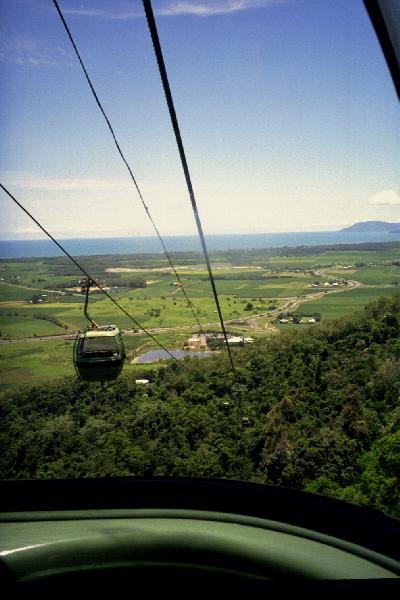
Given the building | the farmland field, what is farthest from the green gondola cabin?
the building

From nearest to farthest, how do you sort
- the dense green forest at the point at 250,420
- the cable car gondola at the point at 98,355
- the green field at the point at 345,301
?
the cable car gondola at the point at 98,355, the dense green forest at the point at 250,420, the green field at the point at 345,301

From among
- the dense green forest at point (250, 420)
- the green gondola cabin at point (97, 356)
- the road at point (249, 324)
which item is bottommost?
the dense green forest at point (250, 420)

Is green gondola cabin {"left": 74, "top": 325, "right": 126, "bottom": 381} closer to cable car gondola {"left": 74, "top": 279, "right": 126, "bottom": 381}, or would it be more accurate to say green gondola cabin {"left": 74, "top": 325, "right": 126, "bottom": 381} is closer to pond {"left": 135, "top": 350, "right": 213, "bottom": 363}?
cable car gondola {"left": 74, "top": 279, "right": 126, "bottom": 381}

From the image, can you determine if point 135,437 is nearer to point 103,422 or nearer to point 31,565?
point 103,422

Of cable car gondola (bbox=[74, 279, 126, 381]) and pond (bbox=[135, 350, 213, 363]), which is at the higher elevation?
cable car gondola (bbox=[74, 279, 126, 381])

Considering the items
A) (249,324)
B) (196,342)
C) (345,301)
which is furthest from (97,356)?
(345,301)

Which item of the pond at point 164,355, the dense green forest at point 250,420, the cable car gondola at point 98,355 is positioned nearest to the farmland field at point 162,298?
the pond at point 164,355

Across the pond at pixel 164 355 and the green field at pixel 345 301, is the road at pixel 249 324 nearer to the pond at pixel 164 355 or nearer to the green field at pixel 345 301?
the green field at pixel 345 301

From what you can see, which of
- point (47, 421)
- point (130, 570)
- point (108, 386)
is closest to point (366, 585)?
point (130, 570)

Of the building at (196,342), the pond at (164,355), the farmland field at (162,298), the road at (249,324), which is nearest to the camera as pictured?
the pond at (164,355)
